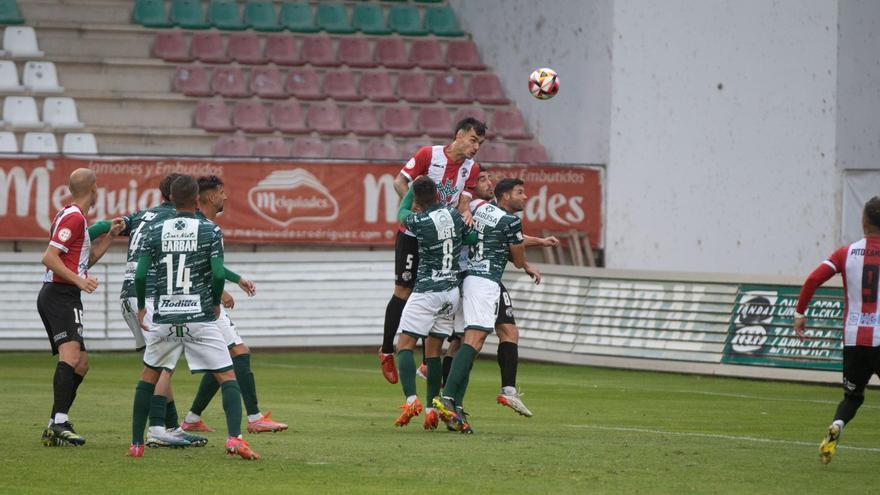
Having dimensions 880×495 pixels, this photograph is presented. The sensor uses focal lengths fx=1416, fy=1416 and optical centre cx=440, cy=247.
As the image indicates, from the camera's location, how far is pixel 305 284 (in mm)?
21609

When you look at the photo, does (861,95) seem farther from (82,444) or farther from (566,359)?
(82,444)

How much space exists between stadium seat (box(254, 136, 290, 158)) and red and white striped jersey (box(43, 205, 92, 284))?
13832 mm

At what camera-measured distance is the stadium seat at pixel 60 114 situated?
2391 cm

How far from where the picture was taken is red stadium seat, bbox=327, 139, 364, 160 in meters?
25.0

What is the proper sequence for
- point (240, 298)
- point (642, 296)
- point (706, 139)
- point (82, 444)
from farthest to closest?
1. point (706, 139)
2. point (240, 298)
3. point (642, 296)
4. point (82, 444)

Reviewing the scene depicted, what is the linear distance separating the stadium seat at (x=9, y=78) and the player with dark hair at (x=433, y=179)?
1308 centimetres

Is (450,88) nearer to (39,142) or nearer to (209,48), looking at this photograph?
(209,48)

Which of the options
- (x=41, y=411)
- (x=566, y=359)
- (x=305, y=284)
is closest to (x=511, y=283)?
(x=566, y=359)

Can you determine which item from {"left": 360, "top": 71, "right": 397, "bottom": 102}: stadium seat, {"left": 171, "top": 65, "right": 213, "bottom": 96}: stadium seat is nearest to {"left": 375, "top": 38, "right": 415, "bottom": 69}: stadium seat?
{"left": 360, "top": 71, "right": 397, "bottom": 102}: stadium seat

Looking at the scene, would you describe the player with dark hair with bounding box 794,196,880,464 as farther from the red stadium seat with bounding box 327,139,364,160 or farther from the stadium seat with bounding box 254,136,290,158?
the stadium seat with bounding box 254,136,290,158

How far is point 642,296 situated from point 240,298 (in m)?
6.08

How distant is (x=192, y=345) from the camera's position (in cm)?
946

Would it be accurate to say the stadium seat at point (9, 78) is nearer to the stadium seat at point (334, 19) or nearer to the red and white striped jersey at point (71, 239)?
the stadium seat at point (334, 19)

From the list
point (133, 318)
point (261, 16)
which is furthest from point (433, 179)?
point (261, 16)
